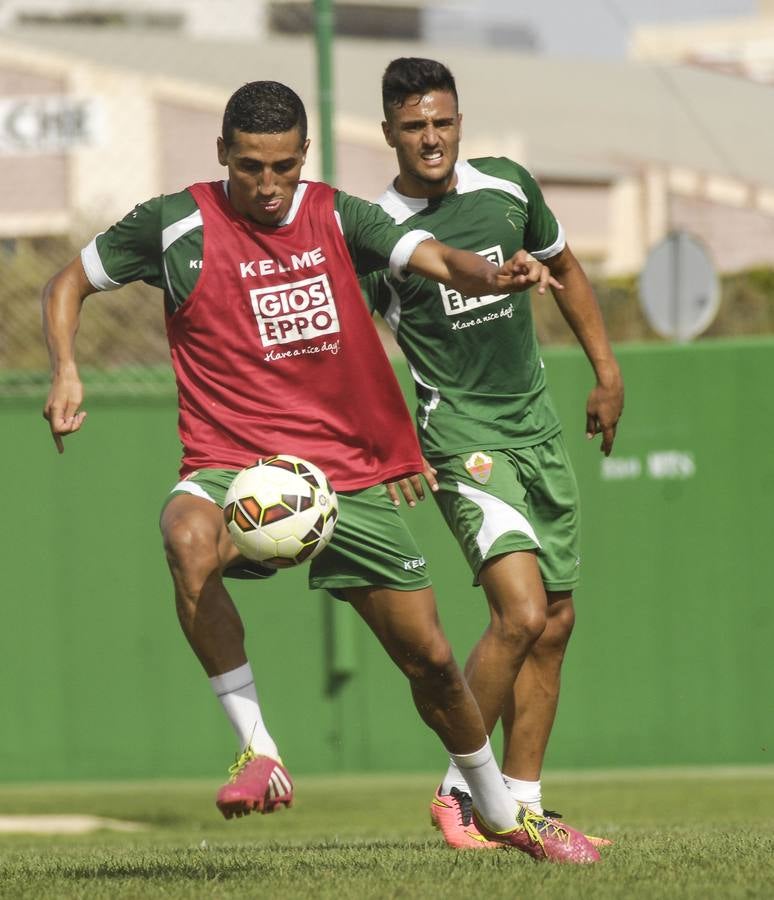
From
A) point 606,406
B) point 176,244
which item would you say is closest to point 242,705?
point 176,244

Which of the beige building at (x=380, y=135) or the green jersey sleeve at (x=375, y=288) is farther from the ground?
the beige building at (x=380, y=135)

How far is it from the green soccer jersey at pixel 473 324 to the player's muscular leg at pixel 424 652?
3.67 feet

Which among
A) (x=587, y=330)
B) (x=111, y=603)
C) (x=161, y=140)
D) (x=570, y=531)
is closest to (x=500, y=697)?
(x=570, y=531)

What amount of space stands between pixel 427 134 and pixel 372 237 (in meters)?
1.07

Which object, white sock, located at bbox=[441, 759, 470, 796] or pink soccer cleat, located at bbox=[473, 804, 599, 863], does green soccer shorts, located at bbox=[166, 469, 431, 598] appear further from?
white sock, located at bbox=[441, 759, 470, 796]

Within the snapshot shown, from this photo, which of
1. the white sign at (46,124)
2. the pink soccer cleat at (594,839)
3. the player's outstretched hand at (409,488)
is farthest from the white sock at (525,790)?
the white sign at (46,124)

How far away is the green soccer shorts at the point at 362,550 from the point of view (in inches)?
216

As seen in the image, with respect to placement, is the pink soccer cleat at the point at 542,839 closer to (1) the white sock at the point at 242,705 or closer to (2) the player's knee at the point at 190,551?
Answer: (1) the white sock at the point at 242,705

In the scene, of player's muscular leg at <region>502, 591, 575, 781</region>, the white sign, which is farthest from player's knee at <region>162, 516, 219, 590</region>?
the white sign

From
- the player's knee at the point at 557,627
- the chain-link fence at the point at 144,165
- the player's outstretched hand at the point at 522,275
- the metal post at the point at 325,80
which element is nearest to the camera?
the player's outstretched hand at the point at 522,275

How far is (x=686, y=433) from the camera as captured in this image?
10312 millimetres

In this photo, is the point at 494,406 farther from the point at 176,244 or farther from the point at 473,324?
the point at 176,244

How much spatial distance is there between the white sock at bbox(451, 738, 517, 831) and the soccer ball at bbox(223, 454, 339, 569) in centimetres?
95

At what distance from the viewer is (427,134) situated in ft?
21.0
